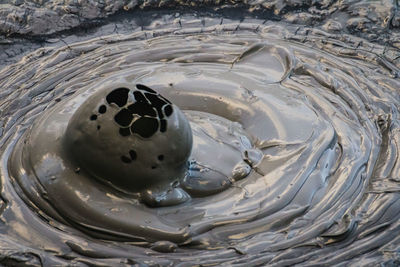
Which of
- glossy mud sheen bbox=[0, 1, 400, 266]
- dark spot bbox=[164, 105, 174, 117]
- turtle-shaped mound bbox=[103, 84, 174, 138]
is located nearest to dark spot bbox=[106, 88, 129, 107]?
turtle-shaped mound bbox=[103, 84, 174, 138]

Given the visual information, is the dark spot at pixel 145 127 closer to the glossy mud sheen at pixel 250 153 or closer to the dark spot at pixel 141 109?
the dark spot at pixel 141 109

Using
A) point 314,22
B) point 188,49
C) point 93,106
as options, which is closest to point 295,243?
point 93,106

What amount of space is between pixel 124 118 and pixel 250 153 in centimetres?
42

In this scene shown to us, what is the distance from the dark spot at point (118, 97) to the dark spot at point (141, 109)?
30 mm

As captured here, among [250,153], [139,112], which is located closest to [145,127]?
[139,112]

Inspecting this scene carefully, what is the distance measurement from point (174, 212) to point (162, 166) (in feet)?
0.42

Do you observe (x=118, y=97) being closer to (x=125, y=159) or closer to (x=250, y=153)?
(x=125, y=159)

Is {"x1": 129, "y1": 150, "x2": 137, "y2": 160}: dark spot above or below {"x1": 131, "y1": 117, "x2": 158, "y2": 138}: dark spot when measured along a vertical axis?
below

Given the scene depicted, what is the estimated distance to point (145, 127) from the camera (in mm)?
1623

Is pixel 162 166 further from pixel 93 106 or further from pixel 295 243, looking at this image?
pixel 295 243

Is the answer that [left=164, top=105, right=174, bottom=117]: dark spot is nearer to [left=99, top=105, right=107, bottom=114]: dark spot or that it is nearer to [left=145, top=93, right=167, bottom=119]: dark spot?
[left=145, top=93, right=167, bottom=119]: dark spot

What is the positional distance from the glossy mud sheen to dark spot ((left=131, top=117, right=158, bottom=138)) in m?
0.19

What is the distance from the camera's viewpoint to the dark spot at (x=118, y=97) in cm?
162

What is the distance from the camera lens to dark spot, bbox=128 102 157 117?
1.60m
